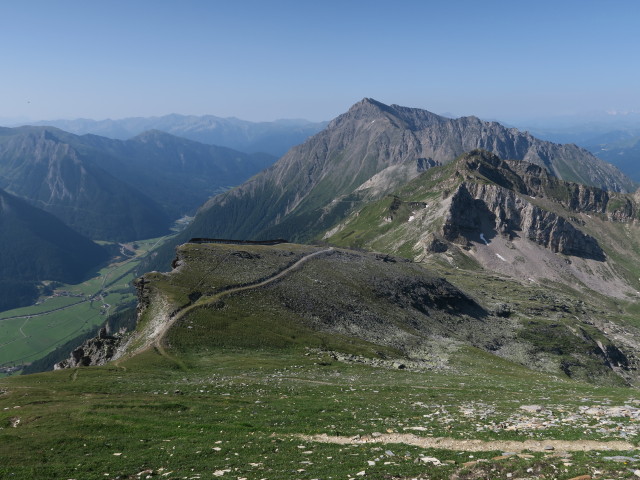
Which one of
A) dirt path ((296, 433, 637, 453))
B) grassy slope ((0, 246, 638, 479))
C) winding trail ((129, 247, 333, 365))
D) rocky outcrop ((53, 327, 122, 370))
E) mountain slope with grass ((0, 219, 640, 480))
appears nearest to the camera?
grassy slope ((0, 246, 638, 479))

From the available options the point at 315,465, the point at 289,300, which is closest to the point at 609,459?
the point at 315,465

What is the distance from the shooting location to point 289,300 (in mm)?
94312

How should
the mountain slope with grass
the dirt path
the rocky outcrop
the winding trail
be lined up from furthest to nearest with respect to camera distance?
the rocky outcrop → the winding trail → the dirt path → the mountain slope with grass

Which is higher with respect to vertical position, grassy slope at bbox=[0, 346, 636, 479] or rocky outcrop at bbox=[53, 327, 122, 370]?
grassy slope at bbox=[0, 346, 636, 479]

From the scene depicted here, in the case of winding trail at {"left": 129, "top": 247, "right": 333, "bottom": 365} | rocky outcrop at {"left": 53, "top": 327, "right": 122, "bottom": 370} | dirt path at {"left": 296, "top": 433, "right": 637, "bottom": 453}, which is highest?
dirt path at {"left": 296, "top": 433, "right": 637, "bottom": 453}

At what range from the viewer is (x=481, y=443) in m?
26.8

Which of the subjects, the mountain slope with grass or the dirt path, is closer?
the mountain slope with grass

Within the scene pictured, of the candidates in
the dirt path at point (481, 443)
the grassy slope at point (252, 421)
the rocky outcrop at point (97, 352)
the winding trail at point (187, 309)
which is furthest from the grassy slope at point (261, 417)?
the rocky outcrop at point (97, 352)

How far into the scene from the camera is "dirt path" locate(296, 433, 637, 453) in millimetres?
24938

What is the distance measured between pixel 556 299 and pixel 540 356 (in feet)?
292

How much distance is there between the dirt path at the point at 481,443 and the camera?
24.9 metres

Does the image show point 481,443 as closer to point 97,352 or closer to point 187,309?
point 187,309

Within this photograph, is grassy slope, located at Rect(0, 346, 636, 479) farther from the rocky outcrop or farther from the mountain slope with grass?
the rocky outcrop

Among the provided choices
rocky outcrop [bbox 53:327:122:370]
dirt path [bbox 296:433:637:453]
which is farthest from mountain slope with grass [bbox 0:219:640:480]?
rocky outcrop [bbox 53:327:122:370]
